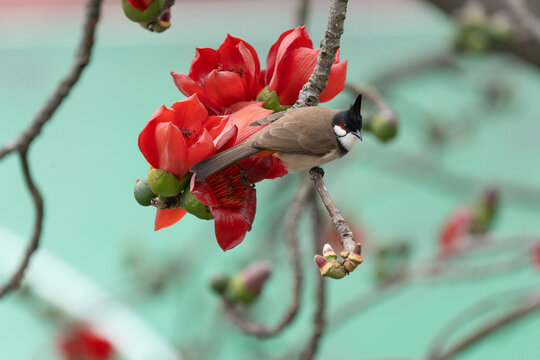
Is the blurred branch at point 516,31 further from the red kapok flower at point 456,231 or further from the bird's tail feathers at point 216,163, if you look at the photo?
the bird's tail feathers at point 216,163

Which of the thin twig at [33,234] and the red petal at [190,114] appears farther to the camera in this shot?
the thin twig at [33,234]

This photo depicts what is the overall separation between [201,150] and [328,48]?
0.31 ft

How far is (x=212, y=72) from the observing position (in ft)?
1.35

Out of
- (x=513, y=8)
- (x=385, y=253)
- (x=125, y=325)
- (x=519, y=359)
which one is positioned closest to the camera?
(x=513, y=8)

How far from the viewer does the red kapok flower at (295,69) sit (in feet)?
1.38

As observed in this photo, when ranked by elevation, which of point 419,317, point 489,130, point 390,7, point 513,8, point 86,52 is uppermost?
point 86,52

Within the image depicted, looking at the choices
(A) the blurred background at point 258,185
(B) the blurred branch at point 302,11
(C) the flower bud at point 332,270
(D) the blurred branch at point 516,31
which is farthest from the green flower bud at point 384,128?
(A) the blurred background at point 258,185

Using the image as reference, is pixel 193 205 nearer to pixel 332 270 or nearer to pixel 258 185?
pixel 332 270

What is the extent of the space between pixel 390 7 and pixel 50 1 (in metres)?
1.66

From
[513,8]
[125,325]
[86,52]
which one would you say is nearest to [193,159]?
[86,52]

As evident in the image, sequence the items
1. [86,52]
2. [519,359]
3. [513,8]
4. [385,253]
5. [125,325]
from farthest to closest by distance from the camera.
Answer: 1. [519,359]
2. [125,325]
3. [385,253]
4. [513,8]
5. [86,52]

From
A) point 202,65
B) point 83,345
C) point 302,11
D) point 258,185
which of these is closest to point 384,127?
point 302,11

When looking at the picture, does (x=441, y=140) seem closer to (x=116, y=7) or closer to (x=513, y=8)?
(x=513, y=8)

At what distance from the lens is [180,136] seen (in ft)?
1.21
